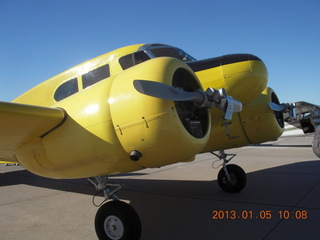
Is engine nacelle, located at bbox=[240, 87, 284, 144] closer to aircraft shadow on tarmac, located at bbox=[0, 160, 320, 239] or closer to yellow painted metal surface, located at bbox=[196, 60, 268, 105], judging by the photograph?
yellow painted metal surface, located at bbox=[196, 60, 268, 105]

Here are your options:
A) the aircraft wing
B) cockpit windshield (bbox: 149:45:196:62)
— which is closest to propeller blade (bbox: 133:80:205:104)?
the aircraft wing

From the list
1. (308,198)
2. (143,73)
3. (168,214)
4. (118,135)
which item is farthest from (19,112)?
(308,198)

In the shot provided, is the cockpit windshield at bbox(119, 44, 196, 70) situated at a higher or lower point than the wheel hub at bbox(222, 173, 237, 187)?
higher

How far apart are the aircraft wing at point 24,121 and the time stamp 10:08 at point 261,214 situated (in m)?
3.07

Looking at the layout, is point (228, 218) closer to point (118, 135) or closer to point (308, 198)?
point (308, 198)

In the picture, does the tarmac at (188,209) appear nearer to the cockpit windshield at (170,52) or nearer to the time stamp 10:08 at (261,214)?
the time stamp 10:08 at (261,214)

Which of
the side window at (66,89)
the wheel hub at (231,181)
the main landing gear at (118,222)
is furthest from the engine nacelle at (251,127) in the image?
the side window at (66,89)

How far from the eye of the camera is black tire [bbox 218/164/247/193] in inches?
239

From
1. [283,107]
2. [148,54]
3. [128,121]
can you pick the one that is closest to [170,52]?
[148,54]

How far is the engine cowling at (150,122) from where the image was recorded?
3188 millimetres

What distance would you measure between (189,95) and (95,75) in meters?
2.44

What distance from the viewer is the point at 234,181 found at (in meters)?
6.17

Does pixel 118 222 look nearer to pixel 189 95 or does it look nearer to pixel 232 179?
pixel 189 95

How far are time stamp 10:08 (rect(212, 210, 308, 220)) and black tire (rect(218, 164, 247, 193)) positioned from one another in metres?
1.43
